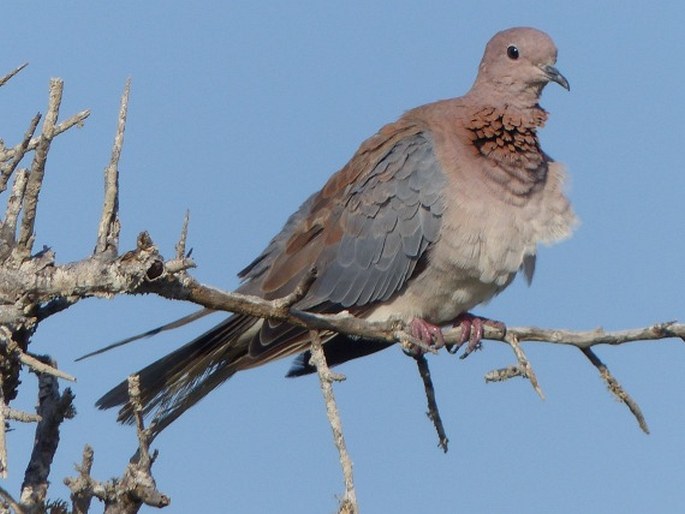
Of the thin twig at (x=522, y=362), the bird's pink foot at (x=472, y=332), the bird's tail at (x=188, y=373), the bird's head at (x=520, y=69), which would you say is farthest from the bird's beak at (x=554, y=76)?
the thin twig at (x=522, y=362)

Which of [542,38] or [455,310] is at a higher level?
[542,38]

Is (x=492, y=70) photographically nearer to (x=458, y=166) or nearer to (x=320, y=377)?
(x=458, y=166)

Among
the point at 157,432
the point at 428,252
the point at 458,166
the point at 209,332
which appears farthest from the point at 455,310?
the point at 157,432

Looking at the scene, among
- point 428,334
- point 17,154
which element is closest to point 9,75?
point 17,154

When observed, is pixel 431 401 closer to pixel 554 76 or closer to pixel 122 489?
pixel 122 489

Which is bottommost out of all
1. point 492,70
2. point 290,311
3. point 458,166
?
point 290,311

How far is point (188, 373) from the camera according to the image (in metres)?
4.64

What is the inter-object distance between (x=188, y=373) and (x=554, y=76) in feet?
7.53

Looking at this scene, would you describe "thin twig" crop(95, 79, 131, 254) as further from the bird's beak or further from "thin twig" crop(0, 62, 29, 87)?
the bird's beak

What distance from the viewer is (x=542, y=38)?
18.6ft

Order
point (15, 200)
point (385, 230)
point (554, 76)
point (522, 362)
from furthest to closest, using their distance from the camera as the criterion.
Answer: point (554, 76)
point (385, 230)
point (522, 362)
point (15, 200)

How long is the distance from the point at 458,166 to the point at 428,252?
0.41 meters

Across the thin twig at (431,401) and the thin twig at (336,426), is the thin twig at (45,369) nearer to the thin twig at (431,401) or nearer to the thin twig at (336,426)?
the thin twig at (336,426)

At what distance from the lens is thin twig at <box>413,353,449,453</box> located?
13.9 feet
